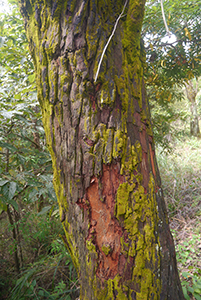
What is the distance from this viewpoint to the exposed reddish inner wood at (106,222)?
78cm

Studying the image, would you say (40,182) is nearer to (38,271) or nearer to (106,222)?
(106,222)

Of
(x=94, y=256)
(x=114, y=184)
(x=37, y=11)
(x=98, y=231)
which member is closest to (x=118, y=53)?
(x=37, y=11)

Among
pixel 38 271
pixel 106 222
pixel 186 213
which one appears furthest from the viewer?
pixel 186 213

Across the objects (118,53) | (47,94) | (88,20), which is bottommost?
(47,94)

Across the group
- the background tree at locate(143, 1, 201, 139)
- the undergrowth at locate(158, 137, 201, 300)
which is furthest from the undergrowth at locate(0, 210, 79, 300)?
the background tree at locate(143, 1, 201, 139)

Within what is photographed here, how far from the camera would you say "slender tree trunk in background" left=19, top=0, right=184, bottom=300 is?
79 centimetres

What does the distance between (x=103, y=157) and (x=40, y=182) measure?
3.16ft

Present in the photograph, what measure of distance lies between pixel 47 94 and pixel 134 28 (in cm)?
57

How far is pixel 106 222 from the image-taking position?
31.4 inches

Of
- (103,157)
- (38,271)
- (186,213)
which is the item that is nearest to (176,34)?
(103,157)

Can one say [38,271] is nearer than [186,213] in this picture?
Yes

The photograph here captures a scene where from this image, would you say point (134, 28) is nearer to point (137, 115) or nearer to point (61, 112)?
point (137, 115)

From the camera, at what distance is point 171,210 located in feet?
10.4

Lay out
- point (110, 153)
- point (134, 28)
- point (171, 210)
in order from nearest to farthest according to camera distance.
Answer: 1. point (110, 153)
2. point (134, 28)
3. point (171, 210)
